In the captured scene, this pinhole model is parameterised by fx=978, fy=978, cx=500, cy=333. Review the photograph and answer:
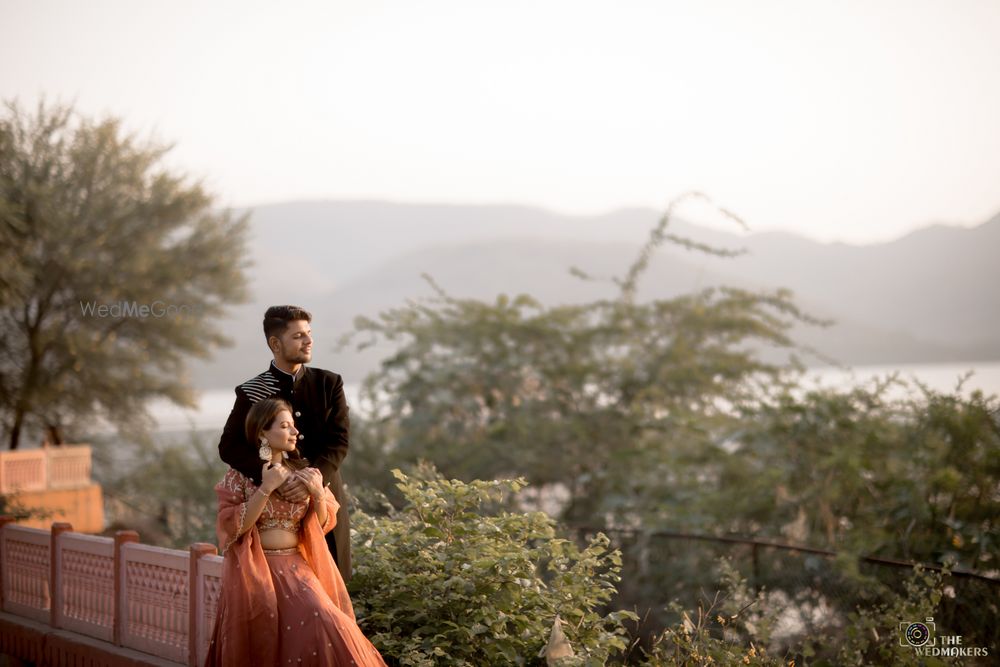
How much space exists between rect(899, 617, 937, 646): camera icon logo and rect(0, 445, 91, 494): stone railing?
16280 millimetres

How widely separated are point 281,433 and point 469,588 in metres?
2.06

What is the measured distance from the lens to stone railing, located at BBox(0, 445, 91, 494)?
63.7 ft

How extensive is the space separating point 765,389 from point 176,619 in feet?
42.1

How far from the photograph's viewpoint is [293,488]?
501 cm

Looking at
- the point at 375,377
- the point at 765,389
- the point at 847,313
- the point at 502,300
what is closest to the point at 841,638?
the point at 765,389

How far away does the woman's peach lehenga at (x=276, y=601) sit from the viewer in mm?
5012

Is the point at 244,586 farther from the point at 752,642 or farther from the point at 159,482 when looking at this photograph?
the point at 159,482

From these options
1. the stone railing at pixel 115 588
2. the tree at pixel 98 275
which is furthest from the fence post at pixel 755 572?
the tree at pixel 98 275

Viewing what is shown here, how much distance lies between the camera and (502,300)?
62.6 feet

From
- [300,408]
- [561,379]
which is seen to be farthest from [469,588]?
[561,379]

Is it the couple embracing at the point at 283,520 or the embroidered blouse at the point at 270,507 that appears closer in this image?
the couple embracing at the point at 283,520

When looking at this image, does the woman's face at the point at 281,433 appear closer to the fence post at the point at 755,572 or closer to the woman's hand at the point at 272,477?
the woman's hand at the point at 272,477

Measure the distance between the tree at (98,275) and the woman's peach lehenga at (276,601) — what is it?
801 inches

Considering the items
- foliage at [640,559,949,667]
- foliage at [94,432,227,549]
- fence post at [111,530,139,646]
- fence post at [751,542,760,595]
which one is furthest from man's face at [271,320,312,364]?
foliage at [94,432,227,549]
